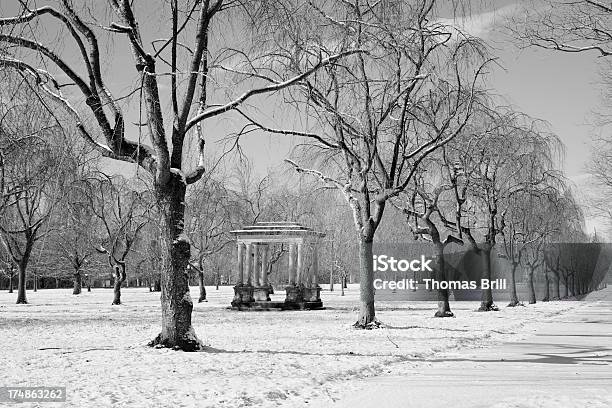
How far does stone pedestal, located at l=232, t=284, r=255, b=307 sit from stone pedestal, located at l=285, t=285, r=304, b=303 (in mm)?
1710

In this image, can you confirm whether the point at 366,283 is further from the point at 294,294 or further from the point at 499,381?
the point at 294,294

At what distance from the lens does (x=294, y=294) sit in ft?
97.0

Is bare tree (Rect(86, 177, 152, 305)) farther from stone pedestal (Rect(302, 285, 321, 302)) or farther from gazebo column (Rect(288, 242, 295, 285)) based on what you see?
stone pedestal (Rect(302, 285, 321, 302))

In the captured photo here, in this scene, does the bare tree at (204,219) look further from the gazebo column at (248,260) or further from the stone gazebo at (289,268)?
the gazebo column at (248,260)

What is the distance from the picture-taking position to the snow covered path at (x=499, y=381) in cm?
663

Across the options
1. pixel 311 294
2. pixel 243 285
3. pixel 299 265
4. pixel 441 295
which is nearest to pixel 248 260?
pixel 243 285

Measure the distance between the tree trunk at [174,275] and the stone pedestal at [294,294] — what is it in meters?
19.0

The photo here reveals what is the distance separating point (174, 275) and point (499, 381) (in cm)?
530

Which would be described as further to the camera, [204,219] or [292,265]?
[204,219]

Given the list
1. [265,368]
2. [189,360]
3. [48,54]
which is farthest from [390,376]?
[48,54]

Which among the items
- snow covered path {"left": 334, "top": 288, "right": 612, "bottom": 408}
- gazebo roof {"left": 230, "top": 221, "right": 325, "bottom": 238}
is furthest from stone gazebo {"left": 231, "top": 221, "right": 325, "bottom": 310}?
snow covered path {"left": 334, "top": 288, "right": 612, "bottom": 408}

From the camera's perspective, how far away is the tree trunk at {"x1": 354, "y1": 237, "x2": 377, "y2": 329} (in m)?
16.1

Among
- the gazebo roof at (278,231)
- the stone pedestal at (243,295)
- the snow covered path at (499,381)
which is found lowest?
the snow covered path at (499,381)

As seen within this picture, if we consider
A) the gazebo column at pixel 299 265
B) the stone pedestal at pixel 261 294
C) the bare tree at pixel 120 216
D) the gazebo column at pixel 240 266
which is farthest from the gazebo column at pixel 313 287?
the bare tree at pixel 120 216
